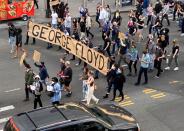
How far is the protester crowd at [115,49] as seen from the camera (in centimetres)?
1919

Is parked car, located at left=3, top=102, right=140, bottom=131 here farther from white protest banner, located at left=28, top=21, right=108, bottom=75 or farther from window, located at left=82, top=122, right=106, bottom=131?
white protest banner, located at left=28, top=21, right=108, bottom=75

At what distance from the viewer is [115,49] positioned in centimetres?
2531

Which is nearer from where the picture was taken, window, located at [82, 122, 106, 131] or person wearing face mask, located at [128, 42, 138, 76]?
window, located at [82, 122, 106, 131]

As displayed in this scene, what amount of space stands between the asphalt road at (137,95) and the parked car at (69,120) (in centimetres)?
245

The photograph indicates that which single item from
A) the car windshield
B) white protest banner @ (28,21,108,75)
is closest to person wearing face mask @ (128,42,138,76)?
white protest banner @ (28,21,108,75)

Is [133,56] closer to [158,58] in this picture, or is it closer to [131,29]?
[158,58]

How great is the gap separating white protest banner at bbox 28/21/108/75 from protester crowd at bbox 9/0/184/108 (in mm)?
431

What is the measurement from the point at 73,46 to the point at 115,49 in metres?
3.21

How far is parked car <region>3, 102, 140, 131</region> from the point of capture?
44.7 ft

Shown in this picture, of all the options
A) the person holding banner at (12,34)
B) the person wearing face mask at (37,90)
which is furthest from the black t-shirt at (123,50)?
the person wearing face mask at (37,90)

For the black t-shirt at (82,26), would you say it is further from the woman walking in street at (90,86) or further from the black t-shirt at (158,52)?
the woman walking in street at (90,86)

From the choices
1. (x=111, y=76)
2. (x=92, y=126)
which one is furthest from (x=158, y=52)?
(x=92, y=126)

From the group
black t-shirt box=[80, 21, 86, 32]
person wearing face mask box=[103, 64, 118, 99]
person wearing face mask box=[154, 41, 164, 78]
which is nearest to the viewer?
person wearing face mask box=[103, 64, 118, 99]

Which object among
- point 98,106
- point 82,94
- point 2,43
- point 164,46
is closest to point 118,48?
point 164,46
